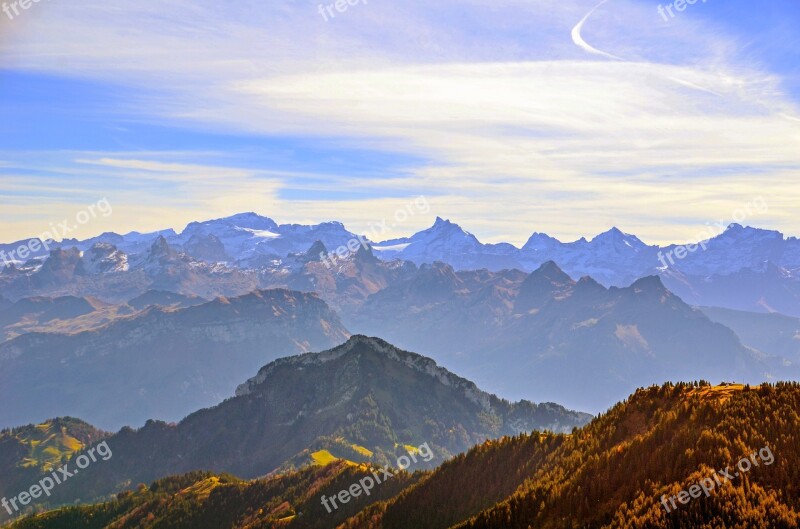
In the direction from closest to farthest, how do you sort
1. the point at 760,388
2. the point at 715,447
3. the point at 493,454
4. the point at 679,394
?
the point at 715,447 → the point at 760,388 → the point at 679,394 → the point at 493,454

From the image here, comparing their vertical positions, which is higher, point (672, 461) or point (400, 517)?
point (672, 461)

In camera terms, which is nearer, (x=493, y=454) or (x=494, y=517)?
(x=494, y=517)

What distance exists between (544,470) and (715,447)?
46073 millimetres

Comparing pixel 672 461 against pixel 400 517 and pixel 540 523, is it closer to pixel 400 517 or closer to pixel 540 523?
pixel 540 523

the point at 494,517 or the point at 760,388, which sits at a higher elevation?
the point at 760,388

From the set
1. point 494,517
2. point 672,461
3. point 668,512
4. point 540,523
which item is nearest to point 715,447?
point 672,461

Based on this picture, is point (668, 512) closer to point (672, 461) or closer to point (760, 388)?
point (672, 461)

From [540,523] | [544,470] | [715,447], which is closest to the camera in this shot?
[715,447]

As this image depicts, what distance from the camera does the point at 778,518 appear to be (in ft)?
197

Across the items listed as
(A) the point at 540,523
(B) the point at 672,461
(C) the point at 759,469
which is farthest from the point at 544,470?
(C) the point at 759,469

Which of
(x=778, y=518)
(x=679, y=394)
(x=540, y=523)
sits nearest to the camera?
(x=778, y=518)

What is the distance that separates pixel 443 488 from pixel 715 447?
91388 mm

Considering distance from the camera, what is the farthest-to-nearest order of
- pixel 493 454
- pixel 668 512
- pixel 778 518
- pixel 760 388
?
pixel 493 454, pixel 760 388, pixel 668 512, pixel 778 518

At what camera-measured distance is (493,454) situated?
509 ft
